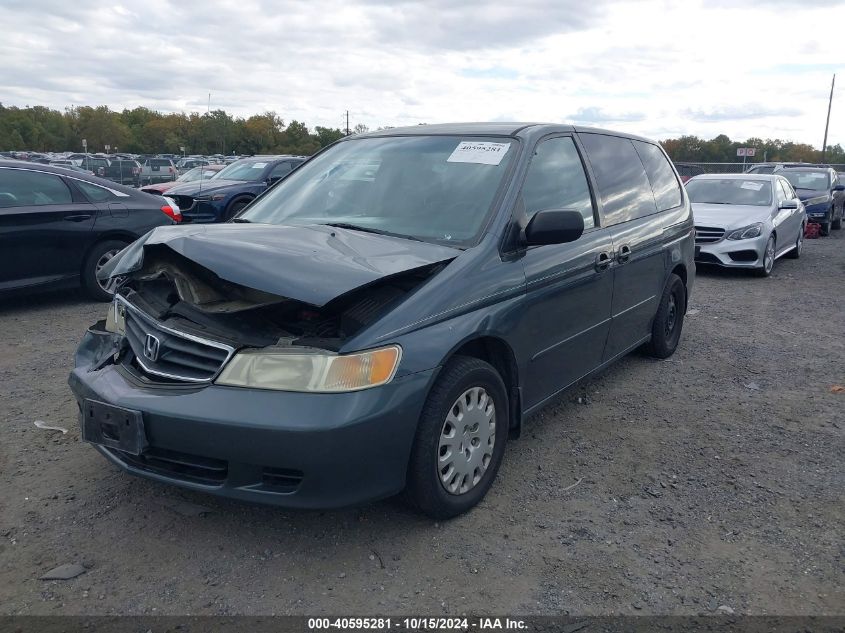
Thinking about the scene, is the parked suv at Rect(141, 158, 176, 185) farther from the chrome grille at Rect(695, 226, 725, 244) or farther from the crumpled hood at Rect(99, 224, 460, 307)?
the crumpled hood at Rect(99, 224, 460, 307)

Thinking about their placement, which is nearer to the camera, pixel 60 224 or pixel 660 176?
pixel 660 176

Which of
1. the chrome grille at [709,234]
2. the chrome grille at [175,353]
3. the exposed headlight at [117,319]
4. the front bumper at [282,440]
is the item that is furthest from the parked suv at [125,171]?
the front bumper at [282,440]

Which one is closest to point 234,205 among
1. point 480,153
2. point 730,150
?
point 480,153

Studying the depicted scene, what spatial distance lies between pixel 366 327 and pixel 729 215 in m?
9.46

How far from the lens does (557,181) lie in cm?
405

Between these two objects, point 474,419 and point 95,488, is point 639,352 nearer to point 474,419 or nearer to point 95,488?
point 474,419

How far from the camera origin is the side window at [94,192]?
7559 mm

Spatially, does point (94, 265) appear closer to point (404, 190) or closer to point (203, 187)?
point (404, 190)

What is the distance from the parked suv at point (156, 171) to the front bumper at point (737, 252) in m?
22.2

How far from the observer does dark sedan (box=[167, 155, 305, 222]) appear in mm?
11898

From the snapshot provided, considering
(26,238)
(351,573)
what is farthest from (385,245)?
(26,238)

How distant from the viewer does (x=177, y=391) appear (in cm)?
279

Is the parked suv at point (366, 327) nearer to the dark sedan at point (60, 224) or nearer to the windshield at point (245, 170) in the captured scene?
the dark sedan at point (60, 224)

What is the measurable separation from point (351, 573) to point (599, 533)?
114 cm
